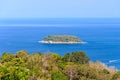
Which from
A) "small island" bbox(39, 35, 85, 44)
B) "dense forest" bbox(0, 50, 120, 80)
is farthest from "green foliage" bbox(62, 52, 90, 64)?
"small island" bbox(39, 35, 85, 44)

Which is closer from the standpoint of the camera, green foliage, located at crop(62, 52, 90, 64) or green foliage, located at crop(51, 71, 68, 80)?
green foliage, located at crop(51, 71, 68, 80)

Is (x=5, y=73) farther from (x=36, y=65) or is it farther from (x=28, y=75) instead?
(x=36, y=65)

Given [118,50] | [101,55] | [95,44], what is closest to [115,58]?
[101,55]

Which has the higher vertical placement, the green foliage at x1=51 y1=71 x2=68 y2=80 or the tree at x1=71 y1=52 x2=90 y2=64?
the tree at x1=71 y1=52 x2=90 y2=64

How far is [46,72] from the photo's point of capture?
27812mm

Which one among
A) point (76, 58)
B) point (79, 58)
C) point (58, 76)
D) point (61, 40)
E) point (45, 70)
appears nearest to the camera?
point (58, 76)

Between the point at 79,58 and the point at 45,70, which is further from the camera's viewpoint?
the point at 79,58

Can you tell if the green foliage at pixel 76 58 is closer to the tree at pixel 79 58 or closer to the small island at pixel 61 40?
the tree at pixel 79 58

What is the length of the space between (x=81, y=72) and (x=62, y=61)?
632cm

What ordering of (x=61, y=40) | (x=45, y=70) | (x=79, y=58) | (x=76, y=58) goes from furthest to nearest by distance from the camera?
(x=61, y=40)
(x=76, y=58)
(x=79, y=58)
(x=45, y=70)

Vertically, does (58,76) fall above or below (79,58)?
below

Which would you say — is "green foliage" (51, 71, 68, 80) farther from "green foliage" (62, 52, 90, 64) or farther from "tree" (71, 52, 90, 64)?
"tree" (71, 52, 90, 64)

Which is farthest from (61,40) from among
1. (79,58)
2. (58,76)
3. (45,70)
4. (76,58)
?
(58,76)

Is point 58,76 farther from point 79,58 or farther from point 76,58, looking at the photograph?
point 76,58
